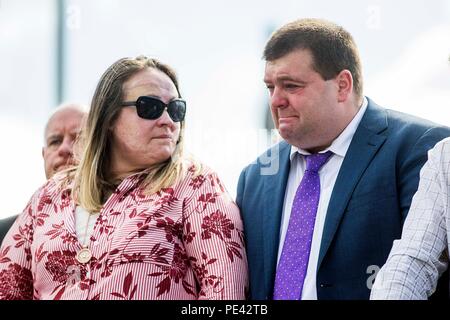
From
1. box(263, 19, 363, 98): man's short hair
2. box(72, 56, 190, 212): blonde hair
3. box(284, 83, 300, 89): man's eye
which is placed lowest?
box(72, 56, 190, 212): blonde hair

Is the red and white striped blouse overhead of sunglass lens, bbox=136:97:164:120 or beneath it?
beneath

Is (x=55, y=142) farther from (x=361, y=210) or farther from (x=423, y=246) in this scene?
(x=423, y=246)

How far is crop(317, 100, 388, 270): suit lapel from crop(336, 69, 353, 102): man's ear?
11 cm

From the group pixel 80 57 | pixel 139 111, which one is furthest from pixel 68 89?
pixel 139 111

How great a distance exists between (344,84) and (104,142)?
91 cm

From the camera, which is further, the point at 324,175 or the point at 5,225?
the point at 5,225

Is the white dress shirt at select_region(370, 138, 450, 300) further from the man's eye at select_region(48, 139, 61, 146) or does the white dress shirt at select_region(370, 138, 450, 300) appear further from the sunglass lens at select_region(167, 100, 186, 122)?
the man's eye at select_region(48, 139, 61, 146)

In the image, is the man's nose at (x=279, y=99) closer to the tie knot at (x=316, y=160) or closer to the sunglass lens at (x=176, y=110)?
the tie knot at (x=316, y=160)

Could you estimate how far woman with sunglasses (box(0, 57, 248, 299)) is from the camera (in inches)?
96.4

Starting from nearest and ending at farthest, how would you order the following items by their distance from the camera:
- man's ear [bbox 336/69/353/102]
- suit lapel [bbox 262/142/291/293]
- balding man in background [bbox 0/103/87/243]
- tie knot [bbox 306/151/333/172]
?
suit lapel [bbox 262/142/291/293], tie knot [bbox 306/151/333/172], man's ear [bbox 336/69/353/102], balding man in background [bbox 0/103/87/243]

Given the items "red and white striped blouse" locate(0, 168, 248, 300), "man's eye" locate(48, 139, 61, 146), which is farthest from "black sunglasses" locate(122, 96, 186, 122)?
"man's eye" locate(48, 139, 61, 146)

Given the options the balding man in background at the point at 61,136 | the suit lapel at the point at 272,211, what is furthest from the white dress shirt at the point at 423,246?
the balding man in background at the point at 61,136

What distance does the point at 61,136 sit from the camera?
331 cm

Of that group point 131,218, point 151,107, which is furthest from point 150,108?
point 131,218
